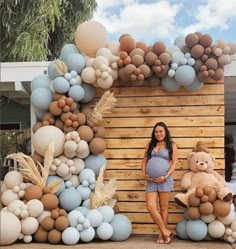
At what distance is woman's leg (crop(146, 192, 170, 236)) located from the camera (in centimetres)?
532

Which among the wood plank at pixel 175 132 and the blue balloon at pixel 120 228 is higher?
the wood plank at pixel 175 132

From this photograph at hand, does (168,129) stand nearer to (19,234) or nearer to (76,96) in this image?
(76,96)

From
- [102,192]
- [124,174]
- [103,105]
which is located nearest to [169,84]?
[103,105]

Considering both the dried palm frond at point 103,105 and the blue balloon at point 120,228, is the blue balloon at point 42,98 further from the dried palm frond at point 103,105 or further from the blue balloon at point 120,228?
the blue balloon at point 120,228

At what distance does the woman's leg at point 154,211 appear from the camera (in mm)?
5324

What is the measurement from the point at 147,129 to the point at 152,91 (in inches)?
19.6

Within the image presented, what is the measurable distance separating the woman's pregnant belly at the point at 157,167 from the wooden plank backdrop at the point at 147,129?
512 mm

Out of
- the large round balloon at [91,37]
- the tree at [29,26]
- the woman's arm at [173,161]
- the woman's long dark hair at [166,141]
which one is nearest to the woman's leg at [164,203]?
the woman's arm at [173,161]

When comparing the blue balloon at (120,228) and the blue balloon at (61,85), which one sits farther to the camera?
the blue balloon at (61,85)

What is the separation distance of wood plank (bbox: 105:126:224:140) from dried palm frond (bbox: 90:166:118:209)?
0.57 metres

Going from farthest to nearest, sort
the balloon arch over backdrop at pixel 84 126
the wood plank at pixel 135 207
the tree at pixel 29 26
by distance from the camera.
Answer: the tree at pixel 29 26
the wood plank at pixel 135 207
the balloon arch over backdrop at pixel 84 126

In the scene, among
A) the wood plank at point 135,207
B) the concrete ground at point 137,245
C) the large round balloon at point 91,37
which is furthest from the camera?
the wood plank at point 135,207

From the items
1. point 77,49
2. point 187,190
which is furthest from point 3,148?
point 187,190

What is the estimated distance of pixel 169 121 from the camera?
591cm
